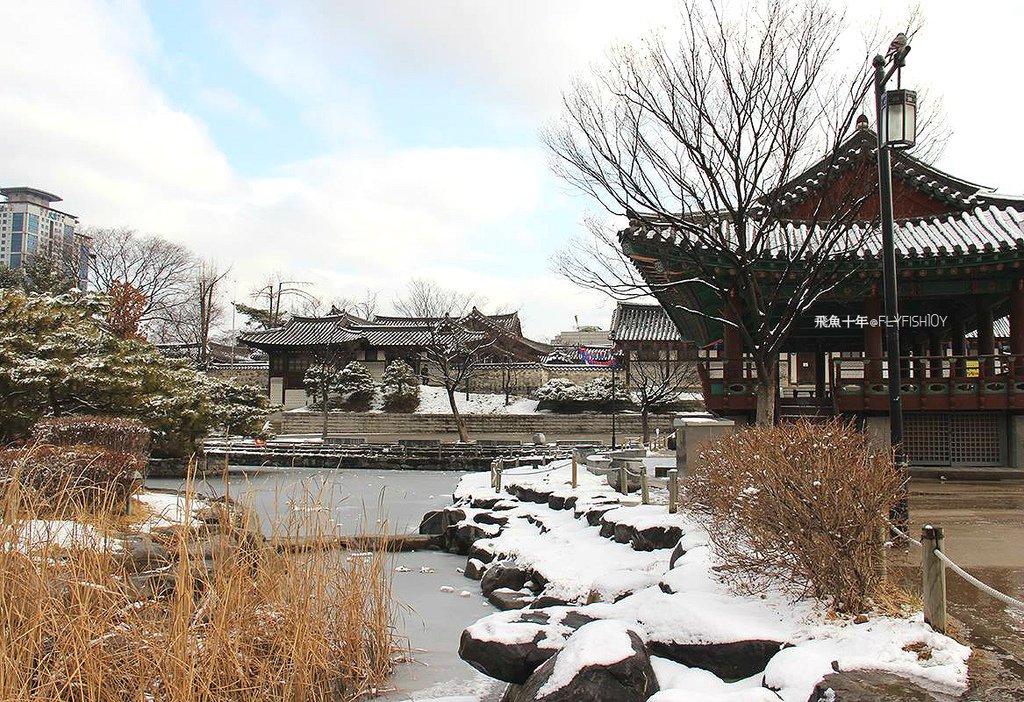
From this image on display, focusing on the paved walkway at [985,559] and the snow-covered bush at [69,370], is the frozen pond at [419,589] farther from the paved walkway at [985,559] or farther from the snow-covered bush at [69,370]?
the snow-covered bush at [69,370]

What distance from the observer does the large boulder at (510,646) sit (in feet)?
15.0

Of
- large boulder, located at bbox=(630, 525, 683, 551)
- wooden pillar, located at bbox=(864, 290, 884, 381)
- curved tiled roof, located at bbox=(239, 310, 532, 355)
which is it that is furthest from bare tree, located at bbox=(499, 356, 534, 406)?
large boulder, located at bbox=(630, 525, 683, 551)

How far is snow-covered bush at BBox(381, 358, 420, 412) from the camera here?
3566cm

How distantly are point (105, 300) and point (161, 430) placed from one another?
327 centimetres

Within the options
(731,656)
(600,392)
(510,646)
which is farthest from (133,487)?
(600,392)

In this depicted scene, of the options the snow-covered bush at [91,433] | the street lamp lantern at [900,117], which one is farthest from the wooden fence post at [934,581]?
the snow-covered bush at [91,433]

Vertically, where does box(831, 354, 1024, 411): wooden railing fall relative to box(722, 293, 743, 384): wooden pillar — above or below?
below

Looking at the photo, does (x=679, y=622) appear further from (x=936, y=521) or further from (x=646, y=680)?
(x=936, y=521)

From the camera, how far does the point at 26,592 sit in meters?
3.95

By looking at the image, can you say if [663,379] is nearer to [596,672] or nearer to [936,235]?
[936,235]

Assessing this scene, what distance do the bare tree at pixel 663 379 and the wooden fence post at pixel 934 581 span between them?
1038 inches

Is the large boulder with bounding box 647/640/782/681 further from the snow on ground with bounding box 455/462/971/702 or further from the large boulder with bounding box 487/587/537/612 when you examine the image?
the large boulder with bounding box 487/587/537/612

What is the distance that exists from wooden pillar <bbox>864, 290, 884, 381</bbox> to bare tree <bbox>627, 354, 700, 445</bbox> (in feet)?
55.2

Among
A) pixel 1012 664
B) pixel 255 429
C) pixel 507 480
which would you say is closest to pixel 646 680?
pixel 1012 664
